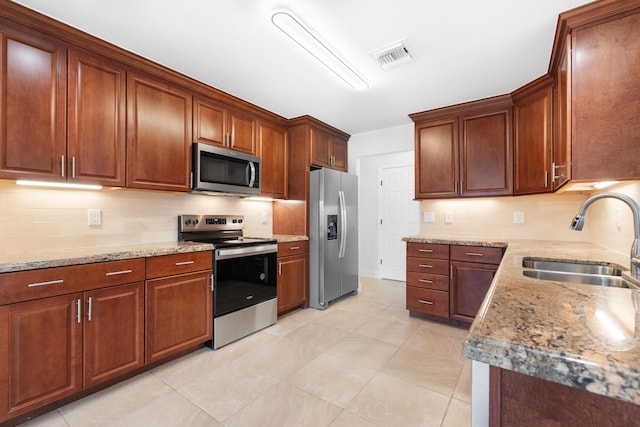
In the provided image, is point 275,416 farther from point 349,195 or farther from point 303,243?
point 349,195

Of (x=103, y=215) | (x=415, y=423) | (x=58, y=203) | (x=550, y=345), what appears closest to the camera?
(x=550, y=345)

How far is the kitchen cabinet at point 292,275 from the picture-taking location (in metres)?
3.13

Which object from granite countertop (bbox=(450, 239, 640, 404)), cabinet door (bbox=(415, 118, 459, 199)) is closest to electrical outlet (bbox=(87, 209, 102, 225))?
granite countertop (bbox=(450, 239, 640, 404))

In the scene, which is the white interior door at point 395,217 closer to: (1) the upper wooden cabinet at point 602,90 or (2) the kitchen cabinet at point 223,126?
(2) the kitchen cabinet at point 223,126

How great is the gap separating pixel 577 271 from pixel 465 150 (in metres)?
1.76

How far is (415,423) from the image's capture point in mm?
1578

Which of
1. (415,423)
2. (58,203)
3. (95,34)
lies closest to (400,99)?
(95,34)

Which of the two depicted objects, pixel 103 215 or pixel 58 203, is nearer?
pixel 58 203

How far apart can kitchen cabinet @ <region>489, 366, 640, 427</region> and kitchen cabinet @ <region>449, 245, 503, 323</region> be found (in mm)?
2433

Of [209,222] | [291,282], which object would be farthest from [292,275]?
[209,222]

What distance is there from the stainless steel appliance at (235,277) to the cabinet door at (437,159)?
1852 mm

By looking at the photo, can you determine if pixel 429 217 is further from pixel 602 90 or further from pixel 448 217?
pixel 602 90

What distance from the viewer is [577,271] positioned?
5.51ft

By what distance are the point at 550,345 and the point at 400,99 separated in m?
2.88
